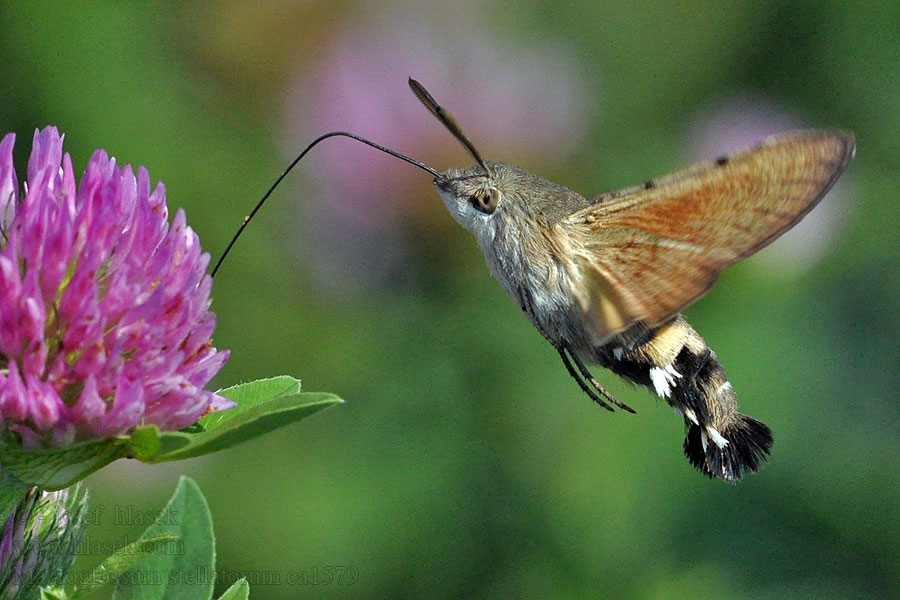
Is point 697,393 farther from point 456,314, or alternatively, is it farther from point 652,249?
point 456,314

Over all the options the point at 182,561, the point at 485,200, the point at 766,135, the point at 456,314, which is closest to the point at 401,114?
the point at 456,314

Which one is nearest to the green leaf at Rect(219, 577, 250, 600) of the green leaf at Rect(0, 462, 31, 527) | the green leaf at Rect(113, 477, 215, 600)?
the green leaf at Rect(113, 477, 215, 600)

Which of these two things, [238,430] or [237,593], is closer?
[238,430]

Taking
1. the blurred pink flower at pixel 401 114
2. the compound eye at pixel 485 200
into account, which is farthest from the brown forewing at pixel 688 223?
the blurred pink flower at pixel 401 114

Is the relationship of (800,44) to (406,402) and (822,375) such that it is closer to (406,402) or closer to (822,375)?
(822,375)

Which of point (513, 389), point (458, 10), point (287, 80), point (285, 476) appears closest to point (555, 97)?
point (458, 10)

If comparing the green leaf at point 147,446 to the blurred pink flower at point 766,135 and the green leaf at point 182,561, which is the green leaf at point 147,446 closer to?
the green leaf at point 182,561

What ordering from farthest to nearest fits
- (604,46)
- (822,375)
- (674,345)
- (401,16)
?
(604,46) → (401,16) → (822,375) → (674,345)
